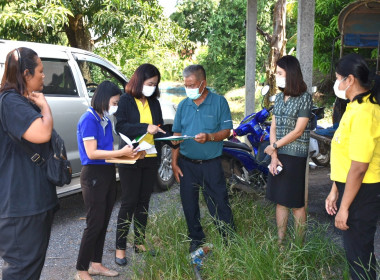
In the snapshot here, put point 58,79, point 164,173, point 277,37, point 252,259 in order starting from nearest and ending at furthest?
point 252,259, point 58,79, point 164,173, point 277,37

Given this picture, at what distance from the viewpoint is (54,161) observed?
8.87ft

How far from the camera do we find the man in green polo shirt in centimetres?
409

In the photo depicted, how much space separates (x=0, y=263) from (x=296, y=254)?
2.83 metres

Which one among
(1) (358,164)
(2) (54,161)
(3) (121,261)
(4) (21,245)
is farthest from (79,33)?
(1) (358,164)

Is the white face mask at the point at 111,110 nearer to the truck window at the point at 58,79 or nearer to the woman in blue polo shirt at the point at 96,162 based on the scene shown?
the woman in blue polo shirt at the point at 96,162

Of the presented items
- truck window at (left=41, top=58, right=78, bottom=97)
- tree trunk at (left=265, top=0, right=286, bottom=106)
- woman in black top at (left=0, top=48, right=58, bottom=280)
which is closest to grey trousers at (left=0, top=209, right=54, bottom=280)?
woman in black top at (left=0, top=48, right=58, bottom=280)

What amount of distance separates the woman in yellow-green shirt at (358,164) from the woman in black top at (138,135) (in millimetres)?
1702

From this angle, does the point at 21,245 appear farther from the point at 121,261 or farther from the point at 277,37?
the point at 277,37

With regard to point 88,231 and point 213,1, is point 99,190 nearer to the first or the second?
point 88,231

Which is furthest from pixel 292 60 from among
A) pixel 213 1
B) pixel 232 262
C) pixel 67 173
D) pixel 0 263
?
pixel 213 1

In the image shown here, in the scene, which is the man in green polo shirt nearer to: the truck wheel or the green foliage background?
the truck wheel

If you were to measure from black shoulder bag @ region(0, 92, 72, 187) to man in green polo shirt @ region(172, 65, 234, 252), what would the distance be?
1.52m

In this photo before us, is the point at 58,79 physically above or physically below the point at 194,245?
above

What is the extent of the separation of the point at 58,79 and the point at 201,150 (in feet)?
7.75
